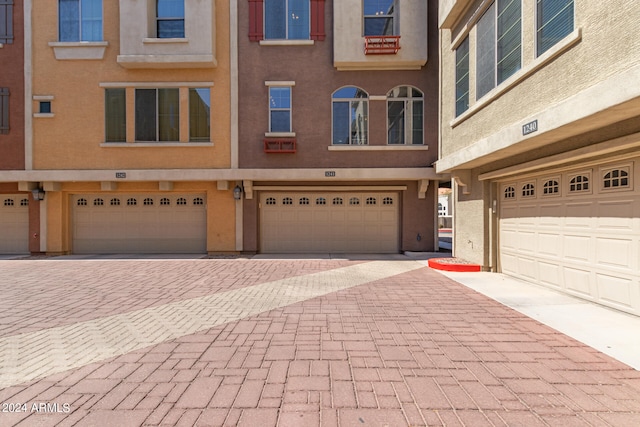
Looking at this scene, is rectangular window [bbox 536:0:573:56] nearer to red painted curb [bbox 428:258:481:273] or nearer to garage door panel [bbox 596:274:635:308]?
garage door panel [bbox 596:274:635:308]

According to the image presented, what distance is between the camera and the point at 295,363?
11.6 ft

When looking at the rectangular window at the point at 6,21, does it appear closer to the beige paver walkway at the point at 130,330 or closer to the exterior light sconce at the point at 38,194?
the exterior light sconce at the point at 38,194

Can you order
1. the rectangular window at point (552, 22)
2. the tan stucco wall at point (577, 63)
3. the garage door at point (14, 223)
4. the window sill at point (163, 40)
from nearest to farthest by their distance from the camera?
the tan stucco wall at point (577, 63)
the rectangular window at point (552, 22)
the window sill at point (163, 40)
the garage door at point (14, 223)

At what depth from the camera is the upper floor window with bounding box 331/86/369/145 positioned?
38.5ft

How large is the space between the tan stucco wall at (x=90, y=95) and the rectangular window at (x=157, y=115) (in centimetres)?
33

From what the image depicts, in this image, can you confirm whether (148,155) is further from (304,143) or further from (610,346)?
(610,346)

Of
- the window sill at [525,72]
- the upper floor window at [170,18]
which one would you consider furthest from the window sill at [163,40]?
the window sill at [525,72]

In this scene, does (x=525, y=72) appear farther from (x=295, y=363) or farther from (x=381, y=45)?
(x=381, y=45)

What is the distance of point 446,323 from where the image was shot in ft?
15.4

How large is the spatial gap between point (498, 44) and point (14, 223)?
17101 millimetres

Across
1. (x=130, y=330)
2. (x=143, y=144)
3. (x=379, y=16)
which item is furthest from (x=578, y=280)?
(x=143, y=144)

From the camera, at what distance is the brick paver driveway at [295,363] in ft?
8.82

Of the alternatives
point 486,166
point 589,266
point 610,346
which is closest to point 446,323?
point 610,346

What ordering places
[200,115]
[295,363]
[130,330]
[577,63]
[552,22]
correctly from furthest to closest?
1. [200,115]
2. [552,22]
3. [577,63]
4. [130,330]
5. [295,363]
